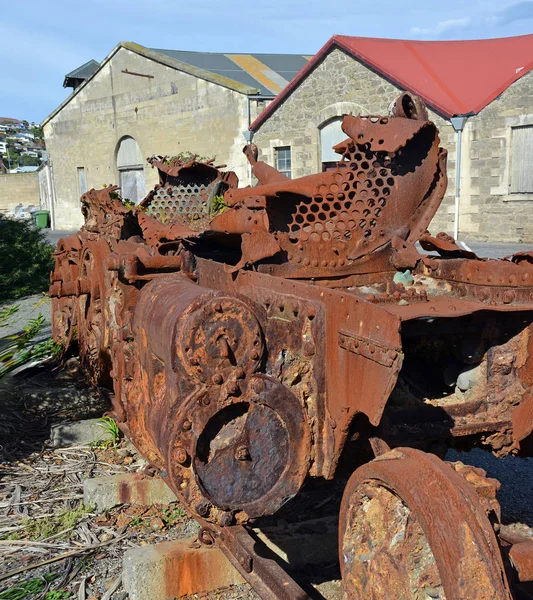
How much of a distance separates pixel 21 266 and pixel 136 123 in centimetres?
1420

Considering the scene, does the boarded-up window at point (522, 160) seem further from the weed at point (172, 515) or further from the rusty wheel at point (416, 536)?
the rusty wheel at point (416, 536)

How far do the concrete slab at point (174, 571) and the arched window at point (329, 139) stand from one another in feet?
47.1

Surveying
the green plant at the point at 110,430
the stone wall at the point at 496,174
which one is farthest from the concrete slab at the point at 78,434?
the stone wall at the point at 496,174

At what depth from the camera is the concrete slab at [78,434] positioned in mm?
4781

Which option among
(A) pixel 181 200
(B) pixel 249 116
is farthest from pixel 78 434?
(B) pixel 249 116

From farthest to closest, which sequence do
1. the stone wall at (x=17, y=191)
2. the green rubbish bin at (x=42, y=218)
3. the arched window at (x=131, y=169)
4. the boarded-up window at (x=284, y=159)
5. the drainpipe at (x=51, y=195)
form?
the stone wall at (x=17, y=191) → the drainpipe at (x=51, y=195) → the green rubbish bin at (x=42, y=218) → the arched window at (x=131, y=169) → the boarded-up window at (x=284, y=159)

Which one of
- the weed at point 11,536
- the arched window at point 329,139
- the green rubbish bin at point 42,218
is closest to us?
the weed at point 11,536

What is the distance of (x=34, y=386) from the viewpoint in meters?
5.69

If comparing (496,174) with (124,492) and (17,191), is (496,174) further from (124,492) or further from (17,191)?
(17,191)

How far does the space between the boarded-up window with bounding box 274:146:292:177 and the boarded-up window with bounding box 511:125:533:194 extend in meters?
5.72

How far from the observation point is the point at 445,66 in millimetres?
16406

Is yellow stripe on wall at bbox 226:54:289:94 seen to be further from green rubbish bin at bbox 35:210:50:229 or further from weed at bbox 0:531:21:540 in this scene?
weed at bbox 0:531:21:540

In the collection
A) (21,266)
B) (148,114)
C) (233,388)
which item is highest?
(148,114)

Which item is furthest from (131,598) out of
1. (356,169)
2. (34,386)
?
(34,386)
